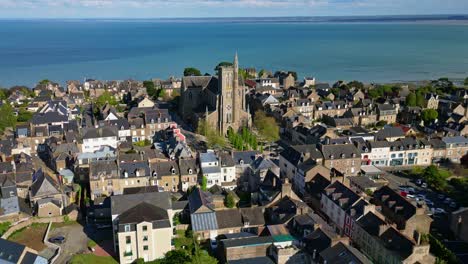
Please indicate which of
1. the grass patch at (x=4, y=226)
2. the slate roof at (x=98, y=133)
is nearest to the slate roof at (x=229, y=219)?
the grass patch at (x=4, y=226)

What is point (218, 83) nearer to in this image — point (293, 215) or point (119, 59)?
point (293, 215)

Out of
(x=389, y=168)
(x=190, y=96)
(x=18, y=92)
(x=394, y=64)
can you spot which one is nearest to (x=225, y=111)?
(x=190, y=96)

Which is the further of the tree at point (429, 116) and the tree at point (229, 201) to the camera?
the tree at point (429, 116)

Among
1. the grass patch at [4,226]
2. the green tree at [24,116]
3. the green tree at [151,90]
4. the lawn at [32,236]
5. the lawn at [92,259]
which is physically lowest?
the lawn at [92,259]

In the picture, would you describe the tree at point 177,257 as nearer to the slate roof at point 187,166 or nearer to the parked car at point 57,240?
the parked car at point 57,240

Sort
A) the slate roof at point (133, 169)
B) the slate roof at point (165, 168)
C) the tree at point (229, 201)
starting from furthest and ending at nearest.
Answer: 1. the slate roof at point (165, 168)
2. the slate roof at point (133, 169)
3. the tree at point (229, 201)

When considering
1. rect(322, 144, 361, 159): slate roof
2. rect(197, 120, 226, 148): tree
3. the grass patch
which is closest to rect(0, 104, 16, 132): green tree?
rect(197, 120, 226, 148): tree

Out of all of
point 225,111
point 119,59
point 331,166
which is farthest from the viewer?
point 119,59
